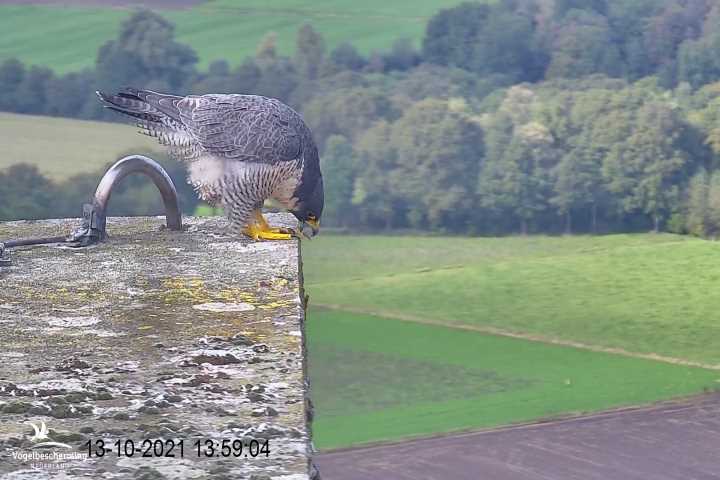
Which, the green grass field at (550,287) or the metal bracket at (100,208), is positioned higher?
the metal bracket at (100,208)

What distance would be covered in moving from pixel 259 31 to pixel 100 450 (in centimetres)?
5430

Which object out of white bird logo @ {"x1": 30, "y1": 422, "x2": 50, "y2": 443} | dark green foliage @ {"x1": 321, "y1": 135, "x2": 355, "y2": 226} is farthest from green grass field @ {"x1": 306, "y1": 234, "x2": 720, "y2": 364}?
white bird logo @ {"x1": 30, "y1": 422, "x2": 50, "y2": 443}

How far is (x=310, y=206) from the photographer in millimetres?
8695

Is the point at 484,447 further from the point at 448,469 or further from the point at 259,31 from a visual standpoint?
the point at 259,31

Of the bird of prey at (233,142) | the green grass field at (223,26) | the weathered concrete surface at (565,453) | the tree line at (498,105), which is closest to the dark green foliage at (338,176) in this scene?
the tree line at (498,105)

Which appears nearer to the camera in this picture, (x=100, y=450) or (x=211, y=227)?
(x=100, y=450)

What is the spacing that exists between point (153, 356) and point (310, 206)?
3.69 meters

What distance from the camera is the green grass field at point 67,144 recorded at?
3612 cm

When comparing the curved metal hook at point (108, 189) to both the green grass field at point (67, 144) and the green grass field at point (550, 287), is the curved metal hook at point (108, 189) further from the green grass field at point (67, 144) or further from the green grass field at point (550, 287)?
the green grass field at point (67, 144)

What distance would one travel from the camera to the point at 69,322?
5641 mm

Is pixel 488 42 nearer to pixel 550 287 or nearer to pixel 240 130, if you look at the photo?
pixel 550 287

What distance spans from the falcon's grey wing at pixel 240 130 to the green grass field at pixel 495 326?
18.2 metres

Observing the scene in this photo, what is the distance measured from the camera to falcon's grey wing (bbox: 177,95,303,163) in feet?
26.5

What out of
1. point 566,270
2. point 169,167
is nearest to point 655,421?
point 566,270
